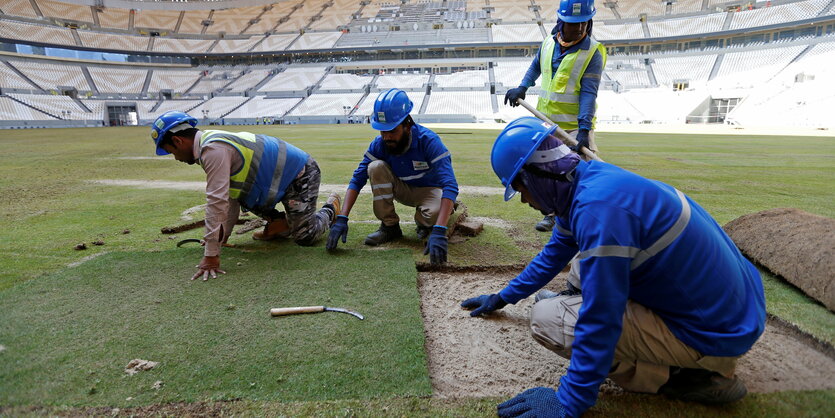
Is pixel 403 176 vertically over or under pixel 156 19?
under

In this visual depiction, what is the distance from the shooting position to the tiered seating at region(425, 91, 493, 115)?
125 feet

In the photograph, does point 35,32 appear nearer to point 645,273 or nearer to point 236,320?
point 236,320

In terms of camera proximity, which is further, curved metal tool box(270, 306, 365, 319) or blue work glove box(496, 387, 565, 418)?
curved metal tool box(270, 306, 365, 319)

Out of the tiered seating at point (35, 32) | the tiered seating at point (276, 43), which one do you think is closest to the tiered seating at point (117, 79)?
the tiered seating at point (35, 32)

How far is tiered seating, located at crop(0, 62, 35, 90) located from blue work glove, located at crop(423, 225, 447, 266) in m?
49.9

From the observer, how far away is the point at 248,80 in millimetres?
49188

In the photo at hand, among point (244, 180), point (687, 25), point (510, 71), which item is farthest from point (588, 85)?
point (687, 25)

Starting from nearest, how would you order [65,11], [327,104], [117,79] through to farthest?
[327,104] → [117,79] → [65,11]

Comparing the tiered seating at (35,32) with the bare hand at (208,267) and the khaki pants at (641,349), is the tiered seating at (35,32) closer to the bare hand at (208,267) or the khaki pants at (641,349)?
the bare hand at (208,267)

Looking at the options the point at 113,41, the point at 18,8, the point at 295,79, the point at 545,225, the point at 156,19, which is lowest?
the point at 545,225

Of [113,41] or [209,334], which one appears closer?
[209,334]

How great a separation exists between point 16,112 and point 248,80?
805 inches

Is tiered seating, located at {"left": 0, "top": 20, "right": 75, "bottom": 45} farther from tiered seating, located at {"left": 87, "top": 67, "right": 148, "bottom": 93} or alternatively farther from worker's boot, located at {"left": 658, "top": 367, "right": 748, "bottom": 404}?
worker's boot, located at {"left": 658, "top": 367, "right": 748, "bottom": 404}

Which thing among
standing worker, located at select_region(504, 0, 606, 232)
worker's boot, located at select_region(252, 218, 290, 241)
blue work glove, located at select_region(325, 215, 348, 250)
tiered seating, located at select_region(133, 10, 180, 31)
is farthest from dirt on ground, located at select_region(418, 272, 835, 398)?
tiered seating, located at select_region(133, 10, 180, 31)
